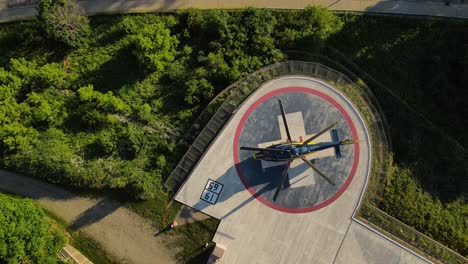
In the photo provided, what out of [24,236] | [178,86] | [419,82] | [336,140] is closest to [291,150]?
[336,140]

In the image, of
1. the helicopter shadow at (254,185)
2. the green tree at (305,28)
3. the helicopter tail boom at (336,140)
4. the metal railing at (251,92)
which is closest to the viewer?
the helicopter shadow at (254,185)

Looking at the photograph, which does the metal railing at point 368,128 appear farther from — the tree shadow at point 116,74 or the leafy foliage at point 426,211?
the tree shadow at point 116,74

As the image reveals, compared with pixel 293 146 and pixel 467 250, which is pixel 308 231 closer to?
pixel 293 146

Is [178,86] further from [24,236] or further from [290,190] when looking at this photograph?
[24,236]

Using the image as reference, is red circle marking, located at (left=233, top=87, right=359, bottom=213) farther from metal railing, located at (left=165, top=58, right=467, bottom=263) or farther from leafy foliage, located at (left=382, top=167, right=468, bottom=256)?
leafy foliage, located at (left=382, top=167, right=468, bottom=256)

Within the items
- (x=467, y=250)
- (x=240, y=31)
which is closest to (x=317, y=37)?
(x=240, y=31)

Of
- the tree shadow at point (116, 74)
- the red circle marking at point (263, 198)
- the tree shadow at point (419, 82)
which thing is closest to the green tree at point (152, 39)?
the tree shadow at point (116, 74)
